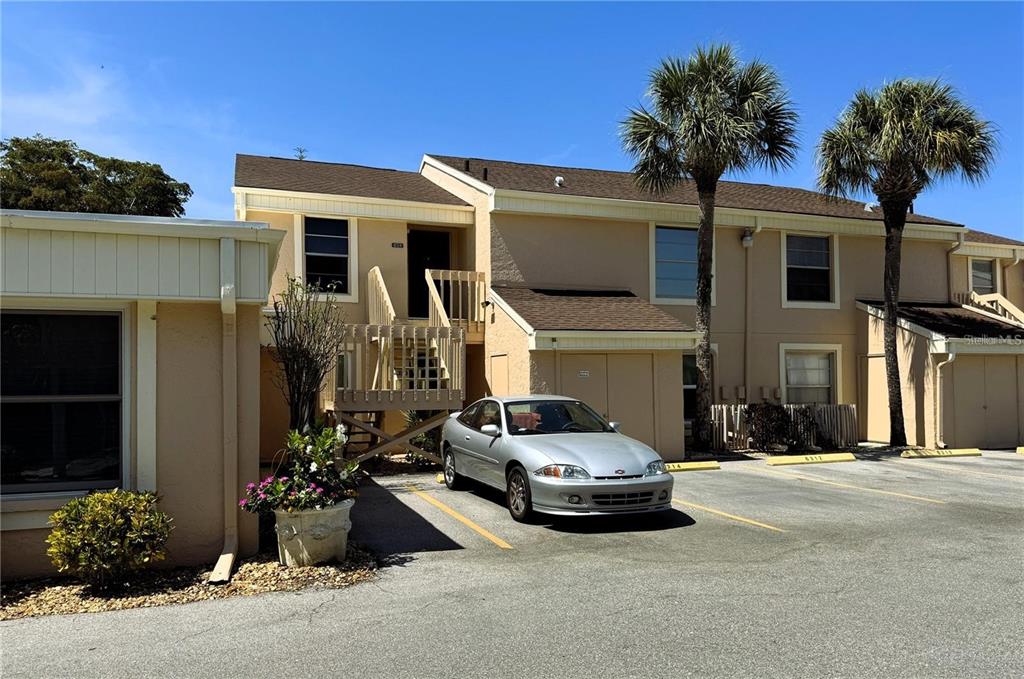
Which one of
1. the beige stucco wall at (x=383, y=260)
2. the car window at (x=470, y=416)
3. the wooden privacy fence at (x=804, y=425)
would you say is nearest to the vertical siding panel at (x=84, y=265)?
the car window at (x=470, y=416)

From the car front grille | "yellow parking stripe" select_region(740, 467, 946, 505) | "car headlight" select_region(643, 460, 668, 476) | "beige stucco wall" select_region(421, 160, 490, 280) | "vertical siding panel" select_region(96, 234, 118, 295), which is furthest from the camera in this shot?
"beige stucco wall" select_region(421, 160, 490, 280)

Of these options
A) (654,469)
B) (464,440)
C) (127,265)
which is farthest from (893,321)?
(127,265)

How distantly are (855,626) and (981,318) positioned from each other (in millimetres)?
17577

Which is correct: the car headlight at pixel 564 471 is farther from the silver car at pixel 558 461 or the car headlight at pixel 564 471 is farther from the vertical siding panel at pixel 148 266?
the vertical siding panel at pixel 148 266

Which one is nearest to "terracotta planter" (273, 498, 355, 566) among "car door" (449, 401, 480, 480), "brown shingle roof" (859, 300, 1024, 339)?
"car door" (449, 401, 480, 480)

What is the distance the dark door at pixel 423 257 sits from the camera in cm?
1756

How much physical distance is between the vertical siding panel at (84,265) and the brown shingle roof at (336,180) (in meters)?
8.87

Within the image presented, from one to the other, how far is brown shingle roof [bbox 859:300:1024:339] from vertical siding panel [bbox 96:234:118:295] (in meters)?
17.2

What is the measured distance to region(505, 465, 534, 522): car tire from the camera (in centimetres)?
862

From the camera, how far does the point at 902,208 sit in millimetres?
16703

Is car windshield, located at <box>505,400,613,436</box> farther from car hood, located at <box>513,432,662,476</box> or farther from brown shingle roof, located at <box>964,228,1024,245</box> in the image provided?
brown shingle roof, located at <box>964,228,1024,245</box>

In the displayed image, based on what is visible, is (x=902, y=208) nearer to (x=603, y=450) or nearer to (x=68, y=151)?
(x=603, y=450)

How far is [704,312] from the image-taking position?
1603cm

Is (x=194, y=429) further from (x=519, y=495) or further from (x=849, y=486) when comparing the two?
(x=849, y=486)
